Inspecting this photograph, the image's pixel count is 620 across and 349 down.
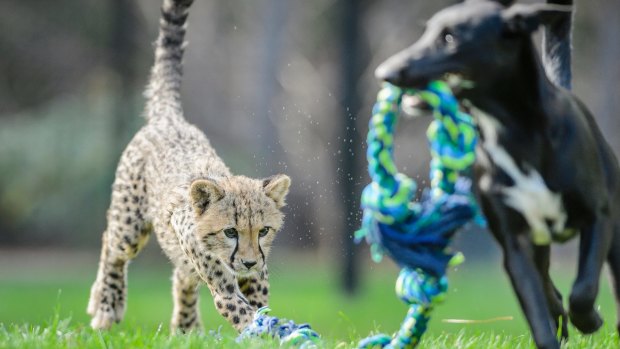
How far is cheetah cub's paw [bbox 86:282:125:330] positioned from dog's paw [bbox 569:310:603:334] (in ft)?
9.48

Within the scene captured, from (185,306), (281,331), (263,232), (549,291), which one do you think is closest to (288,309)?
(185,306)

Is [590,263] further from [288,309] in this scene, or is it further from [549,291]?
[288,309]

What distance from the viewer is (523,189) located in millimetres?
3781

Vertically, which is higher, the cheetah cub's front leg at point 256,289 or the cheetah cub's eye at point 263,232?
the cheetah cub's eye at point 263,232

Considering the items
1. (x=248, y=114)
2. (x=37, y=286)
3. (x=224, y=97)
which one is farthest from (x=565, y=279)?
(x=224, y=97)

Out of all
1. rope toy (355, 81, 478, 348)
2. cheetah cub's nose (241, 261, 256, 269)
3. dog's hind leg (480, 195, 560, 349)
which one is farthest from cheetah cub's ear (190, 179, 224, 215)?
dog's hind leg (480, 195, 560, 349)

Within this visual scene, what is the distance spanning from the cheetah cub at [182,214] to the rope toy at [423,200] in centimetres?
118

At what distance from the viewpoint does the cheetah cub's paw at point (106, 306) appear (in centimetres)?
591

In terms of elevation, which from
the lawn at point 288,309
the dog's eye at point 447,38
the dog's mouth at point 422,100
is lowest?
the lawn at point 288,309

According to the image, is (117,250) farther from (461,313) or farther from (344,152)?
(344,152)

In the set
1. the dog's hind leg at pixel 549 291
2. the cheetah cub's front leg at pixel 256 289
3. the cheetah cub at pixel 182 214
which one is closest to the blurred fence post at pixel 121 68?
the cheetah cub at pixel 182 214

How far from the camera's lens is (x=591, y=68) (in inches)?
844

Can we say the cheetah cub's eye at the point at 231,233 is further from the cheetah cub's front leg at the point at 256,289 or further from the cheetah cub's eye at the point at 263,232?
the cheetah cub's front leg at the point at 256,289

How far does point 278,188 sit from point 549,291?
1.37 meters
